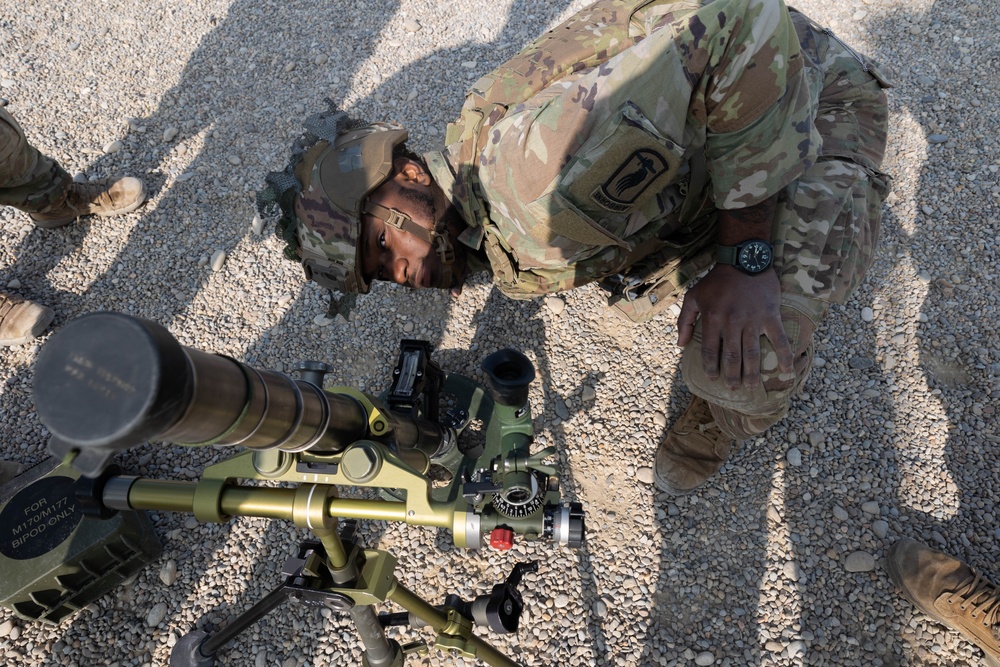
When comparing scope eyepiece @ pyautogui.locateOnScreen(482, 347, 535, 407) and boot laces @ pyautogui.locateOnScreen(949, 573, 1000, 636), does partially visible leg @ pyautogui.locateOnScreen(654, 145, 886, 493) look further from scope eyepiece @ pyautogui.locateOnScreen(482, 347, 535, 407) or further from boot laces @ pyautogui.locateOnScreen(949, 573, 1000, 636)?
boot laces @ pyautogui.locateOnScreen(949, 573, 1000, 636)

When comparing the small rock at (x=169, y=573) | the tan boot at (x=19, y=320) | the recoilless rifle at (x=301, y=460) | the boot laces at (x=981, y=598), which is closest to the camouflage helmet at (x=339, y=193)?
the recoilless rifle at (x=301, y=460)

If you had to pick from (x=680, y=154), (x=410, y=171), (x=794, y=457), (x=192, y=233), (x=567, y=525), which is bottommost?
(x=794, y=457)

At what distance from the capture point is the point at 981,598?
8.91 ft

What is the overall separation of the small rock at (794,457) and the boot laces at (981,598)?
0.88 meters

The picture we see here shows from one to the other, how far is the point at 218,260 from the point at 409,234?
2.20m

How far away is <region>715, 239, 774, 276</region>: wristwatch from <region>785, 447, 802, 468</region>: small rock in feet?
4.34

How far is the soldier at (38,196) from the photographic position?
4004 millimetres

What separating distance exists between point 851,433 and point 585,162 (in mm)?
2421

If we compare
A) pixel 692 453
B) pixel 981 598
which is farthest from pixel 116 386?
pixel 981 598

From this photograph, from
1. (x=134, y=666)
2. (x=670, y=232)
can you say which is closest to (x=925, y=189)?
(x=670, y=232)

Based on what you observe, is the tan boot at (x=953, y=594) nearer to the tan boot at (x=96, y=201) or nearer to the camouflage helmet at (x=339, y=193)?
the camouflage helmet at (x=339, y=193)

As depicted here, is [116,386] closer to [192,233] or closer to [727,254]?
[727,254]

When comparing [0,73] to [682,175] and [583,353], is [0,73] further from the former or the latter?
[682,175]

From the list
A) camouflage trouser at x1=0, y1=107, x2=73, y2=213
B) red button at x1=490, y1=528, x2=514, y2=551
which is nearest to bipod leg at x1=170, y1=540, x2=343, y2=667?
red button at x1=490, y1=528, x2=514, y2=551
